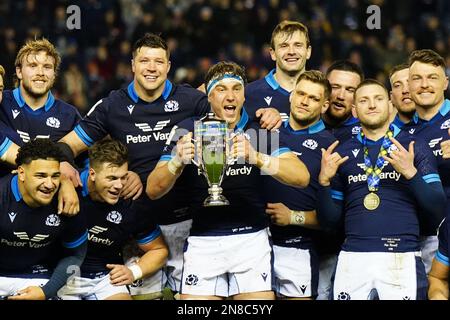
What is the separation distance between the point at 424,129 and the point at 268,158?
1246mm

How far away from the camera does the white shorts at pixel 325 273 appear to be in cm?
729

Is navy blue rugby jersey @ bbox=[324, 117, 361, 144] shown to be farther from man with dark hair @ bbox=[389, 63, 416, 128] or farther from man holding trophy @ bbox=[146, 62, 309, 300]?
man holding trophy @ bbox=[146, 62, 309, 300]

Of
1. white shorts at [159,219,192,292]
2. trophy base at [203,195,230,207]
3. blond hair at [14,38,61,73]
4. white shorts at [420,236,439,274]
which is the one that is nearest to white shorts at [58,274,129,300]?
white shorts at [159,219,192,292]

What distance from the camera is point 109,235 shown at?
7055 mm

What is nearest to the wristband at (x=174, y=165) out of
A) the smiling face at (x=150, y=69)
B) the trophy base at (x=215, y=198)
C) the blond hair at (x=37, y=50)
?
the trophy base at (x=215, y=198)

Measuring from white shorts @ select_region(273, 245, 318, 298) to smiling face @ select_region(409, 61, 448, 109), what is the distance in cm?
124

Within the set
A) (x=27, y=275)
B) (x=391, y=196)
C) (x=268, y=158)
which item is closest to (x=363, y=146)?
(x=391, y=196)

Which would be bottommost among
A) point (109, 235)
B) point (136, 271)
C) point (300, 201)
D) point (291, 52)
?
point (136, 271)

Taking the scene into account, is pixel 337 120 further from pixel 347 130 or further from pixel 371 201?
pixel 371 201

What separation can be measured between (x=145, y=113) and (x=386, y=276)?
188cm

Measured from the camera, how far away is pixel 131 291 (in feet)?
24.2

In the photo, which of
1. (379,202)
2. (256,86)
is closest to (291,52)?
(256,86)
